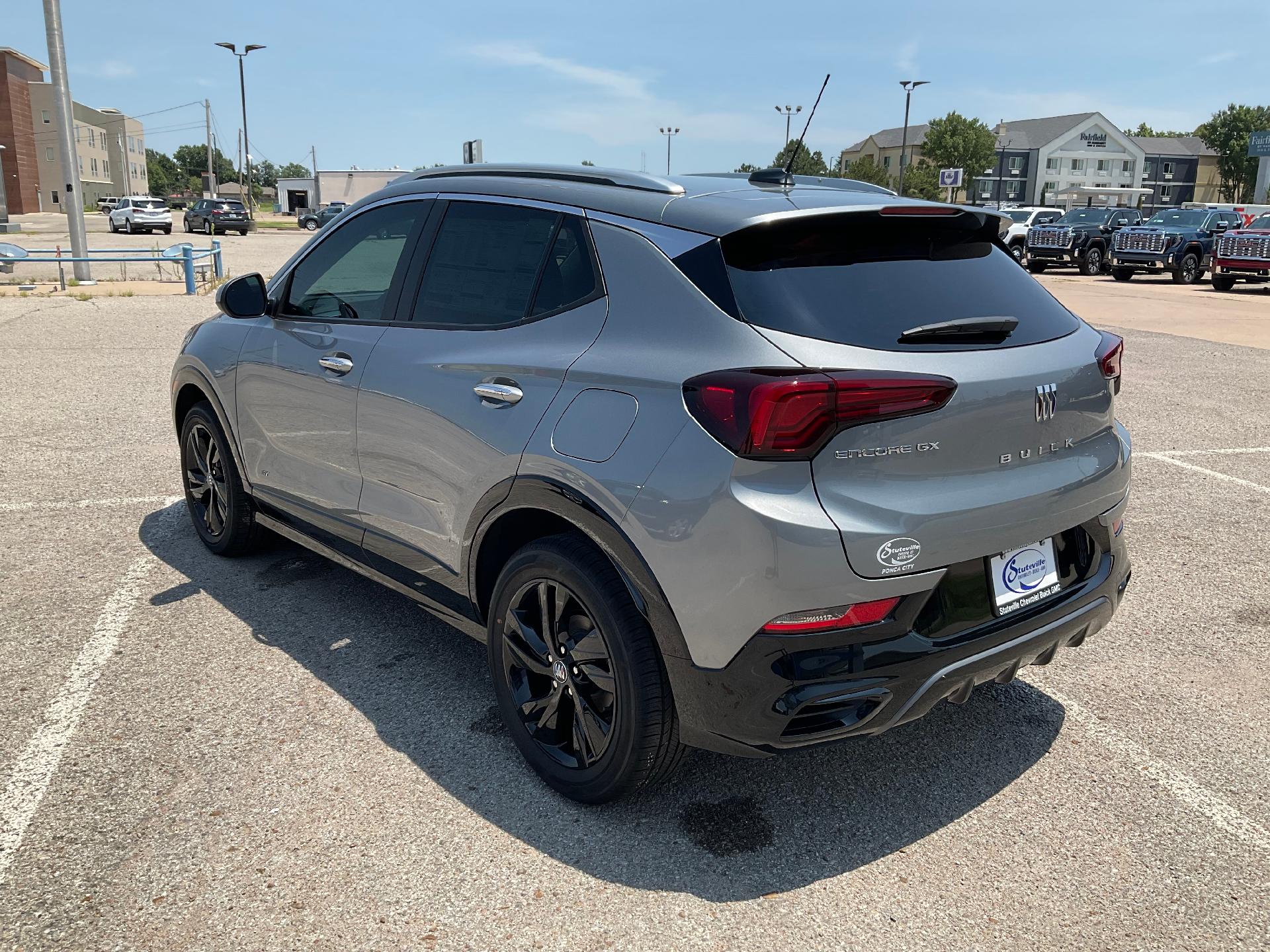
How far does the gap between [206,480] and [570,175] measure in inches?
111

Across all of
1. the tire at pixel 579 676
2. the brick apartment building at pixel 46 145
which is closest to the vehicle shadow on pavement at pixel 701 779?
the tire at pixel 579 676

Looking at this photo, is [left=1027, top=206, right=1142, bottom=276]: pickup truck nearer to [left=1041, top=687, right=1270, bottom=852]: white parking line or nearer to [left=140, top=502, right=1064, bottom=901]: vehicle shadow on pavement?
[left=1041, top=687, right=1270, bottom=852]: white parking line

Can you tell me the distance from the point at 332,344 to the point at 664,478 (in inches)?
75.3

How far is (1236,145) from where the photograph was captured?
11831cm

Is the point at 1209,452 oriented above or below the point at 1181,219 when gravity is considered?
below

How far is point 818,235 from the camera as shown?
9.08ft

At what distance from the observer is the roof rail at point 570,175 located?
3037 mm

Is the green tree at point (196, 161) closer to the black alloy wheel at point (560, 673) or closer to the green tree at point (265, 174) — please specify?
the green tree at point (265, 174)

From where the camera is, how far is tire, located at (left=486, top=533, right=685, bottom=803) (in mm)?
2705

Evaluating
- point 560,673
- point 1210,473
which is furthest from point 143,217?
point 560,673

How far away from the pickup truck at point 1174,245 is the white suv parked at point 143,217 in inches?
1617

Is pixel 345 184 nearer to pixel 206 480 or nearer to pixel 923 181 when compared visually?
pixel 923 181

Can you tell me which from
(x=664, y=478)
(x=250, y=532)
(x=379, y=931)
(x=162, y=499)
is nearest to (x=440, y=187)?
(x=664, y=478)

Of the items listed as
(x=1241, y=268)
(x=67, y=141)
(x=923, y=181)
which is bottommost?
(x=1241, y=268)
